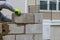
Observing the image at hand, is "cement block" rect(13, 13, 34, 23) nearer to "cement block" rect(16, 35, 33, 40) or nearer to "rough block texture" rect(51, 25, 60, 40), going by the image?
"cement block" rect(16, 35, 33, 40)

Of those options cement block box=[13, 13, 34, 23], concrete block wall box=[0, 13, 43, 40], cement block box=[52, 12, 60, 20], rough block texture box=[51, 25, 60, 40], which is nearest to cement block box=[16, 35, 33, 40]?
concrete block wall box=[0, 13, 43, 40]

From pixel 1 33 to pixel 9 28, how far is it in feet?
0.72

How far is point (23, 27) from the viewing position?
5742mm

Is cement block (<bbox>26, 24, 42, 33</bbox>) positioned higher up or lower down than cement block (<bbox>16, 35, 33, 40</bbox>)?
higher up

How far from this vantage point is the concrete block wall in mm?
5703

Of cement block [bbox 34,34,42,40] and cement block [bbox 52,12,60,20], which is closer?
cement block [bbox 34,34,42,40]

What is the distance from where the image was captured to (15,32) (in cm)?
571

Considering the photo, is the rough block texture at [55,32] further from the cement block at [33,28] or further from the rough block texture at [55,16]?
the cement block at [33,28]

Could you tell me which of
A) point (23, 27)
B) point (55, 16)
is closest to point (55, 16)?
point (55, 16)

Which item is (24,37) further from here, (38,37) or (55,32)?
(55,32)

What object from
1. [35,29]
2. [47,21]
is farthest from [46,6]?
[35,29]

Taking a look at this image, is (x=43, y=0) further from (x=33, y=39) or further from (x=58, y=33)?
(x=33, y=39)

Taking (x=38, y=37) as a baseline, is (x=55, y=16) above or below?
below

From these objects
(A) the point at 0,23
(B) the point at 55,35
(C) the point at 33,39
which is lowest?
(B) the point at 55,35
